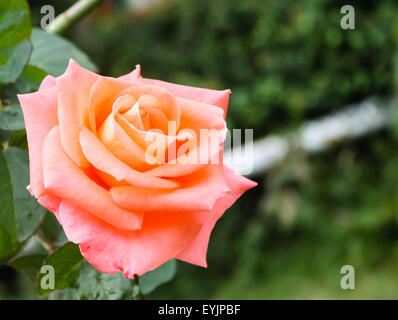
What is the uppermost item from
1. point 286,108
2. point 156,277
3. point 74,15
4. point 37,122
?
point 286,108

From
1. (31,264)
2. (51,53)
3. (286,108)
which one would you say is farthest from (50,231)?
(286,108)

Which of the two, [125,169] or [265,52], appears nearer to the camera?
[125,169]

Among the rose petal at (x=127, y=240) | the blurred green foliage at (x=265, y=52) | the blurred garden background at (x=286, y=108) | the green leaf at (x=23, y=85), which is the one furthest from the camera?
the blurred green foliage at (x=265, y=52)

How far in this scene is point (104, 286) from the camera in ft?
1.09

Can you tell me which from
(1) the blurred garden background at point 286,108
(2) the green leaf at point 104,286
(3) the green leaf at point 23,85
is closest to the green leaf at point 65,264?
(2) the green leaf at point 104,286

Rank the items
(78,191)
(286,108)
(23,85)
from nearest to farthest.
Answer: (78,191) < (23,85) < (286,108)

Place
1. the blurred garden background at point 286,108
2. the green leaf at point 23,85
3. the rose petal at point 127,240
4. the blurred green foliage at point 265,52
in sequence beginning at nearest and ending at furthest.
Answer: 1. the rose petal at point 127,240
2. the green leaf at point 23,85
3. the blurred garden background at point 286,108
4. the blurred green foliage at point 265,52

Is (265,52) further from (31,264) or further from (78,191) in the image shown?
(78,191)

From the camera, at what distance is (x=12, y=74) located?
33 centimetres

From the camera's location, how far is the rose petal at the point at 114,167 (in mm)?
249

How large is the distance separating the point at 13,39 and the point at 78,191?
15 cm

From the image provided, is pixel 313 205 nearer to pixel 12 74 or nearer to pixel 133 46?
pixel 133 46

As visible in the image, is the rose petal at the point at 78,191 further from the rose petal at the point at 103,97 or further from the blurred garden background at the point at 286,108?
the blurred garden background at the point at 286,108
